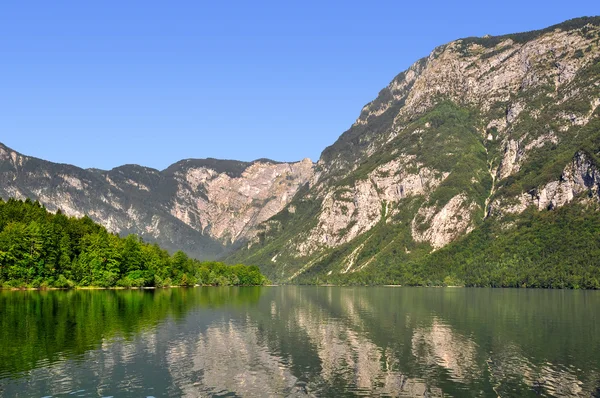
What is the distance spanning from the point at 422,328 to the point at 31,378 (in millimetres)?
66323

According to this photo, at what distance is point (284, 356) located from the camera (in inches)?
2874

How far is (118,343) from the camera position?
257 feet

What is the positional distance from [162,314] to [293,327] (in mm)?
28567

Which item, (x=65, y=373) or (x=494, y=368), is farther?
(x=494, y=368)

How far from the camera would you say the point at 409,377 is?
60.8 metres

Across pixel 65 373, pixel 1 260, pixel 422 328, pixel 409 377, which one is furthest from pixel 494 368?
pixel 1 260

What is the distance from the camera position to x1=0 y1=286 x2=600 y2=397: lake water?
55625 mm

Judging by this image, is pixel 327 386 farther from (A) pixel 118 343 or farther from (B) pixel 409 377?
(A) pixel 118 343

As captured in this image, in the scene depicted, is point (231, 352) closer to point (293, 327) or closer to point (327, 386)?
point (327, 386)

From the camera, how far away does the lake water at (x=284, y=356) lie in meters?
55.6

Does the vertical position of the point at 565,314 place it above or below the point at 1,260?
below

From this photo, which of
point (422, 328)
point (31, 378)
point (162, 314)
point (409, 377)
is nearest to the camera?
point (31, 378)

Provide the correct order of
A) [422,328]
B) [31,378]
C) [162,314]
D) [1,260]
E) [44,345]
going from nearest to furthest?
[31,378] → [44,345] → [422,328] → [162,314] → [1,260]

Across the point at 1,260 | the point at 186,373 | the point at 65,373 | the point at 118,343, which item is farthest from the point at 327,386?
Result: the point at 1,260
